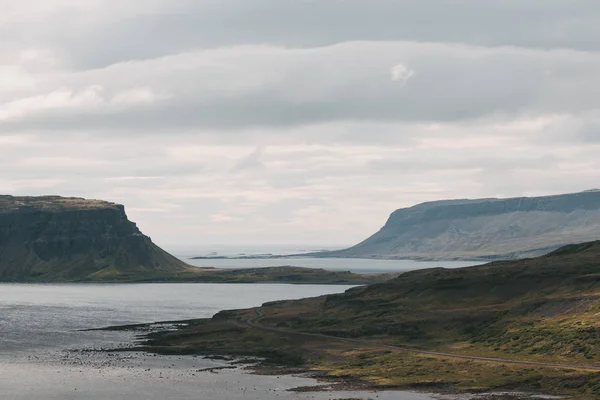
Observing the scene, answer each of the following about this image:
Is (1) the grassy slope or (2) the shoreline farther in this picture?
(1) the grassy slope

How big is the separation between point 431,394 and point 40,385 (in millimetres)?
68245

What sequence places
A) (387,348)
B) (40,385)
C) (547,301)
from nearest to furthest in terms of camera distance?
(40,385), (387,348), (547,301)

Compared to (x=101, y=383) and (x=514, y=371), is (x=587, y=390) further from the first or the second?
(x=101, y=383)

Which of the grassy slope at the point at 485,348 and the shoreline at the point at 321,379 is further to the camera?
the grassy slope at the point at 485,348

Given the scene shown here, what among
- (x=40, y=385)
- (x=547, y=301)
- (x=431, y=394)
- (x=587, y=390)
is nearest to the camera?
(x=587, y=390)

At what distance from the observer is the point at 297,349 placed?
186 meters

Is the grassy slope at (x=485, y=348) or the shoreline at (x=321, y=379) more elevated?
the grassy slope at (x=485, y=348)

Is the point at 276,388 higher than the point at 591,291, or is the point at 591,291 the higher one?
the point at 591,291

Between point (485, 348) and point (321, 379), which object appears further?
point (485, 348)

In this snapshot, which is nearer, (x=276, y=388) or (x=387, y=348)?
(x=276, y=388)

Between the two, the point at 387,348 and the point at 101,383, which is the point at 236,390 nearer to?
the point at 101,383

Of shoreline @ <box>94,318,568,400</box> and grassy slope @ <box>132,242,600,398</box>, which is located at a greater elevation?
grassy slope @ <box>132,242,600,398</box>

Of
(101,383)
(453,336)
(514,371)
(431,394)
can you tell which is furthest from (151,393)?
(453,336)

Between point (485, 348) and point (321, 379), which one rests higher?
point (485, 348)
